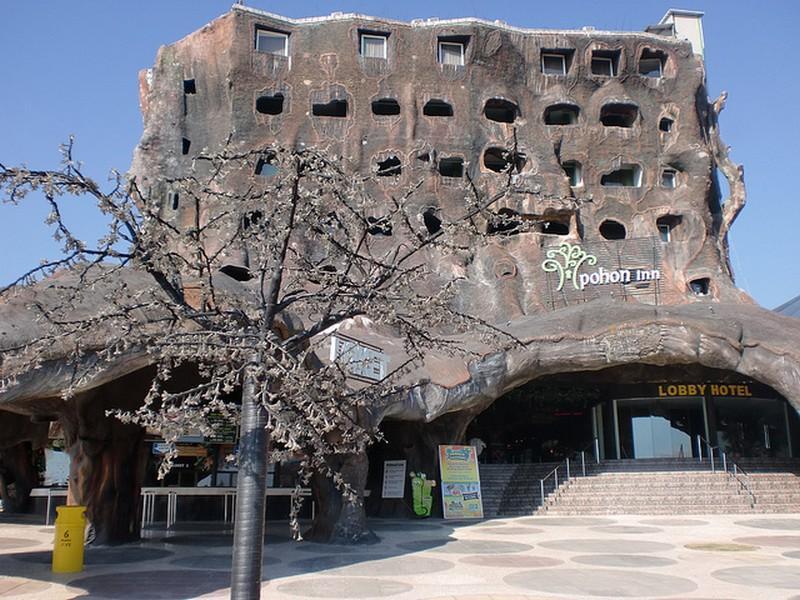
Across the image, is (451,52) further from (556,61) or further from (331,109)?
(331,109)

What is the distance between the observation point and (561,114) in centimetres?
4044

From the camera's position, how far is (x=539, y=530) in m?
18.1

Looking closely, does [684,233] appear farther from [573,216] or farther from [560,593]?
[560,593]

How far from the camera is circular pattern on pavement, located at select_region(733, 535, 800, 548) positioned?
14442 mm

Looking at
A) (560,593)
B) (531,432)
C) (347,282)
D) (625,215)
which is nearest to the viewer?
(347,282)

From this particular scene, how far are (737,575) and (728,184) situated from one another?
106 feet

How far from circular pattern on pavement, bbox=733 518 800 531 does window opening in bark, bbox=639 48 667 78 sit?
2826 cm

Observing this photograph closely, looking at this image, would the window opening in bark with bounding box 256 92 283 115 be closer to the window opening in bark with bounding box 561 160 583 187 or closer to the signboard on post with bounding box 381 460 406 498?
the window opening in bark with bounding box 561 160 583 187

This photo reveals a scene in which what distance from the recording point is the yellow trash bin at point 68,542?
37.0 ft

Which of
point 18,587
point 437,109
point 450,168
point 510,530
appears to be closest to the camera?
point 18,587

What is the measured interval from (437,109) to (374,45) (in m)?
4.74

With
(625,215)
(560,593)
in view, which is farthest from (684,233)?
(560,593)

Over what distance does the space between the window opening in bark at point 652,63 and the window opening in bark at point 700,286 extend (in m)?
13.0

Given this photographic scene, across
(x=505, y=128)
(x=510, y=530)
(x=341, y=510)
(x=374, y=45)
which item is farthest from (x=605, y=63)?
(x=341, y=510)
